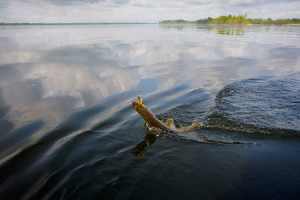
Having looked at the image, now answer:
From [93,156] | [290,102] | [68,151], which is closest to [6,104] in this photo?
[68,151]

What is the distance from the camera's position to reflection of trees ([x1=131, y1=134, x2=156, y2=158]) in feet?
16.8

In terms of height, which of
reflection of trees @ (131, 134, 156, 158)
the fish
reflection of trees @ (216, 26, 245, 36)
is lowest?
reflection of trees @ (131, 134, 156, 158)

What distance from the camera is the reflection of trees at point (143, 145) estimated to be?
16.8 feet

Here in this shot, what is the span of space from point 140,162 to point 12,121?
4925mm

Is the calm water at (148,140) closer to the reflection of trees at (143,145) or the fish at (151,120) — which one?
the reflection of trees at (143,145)

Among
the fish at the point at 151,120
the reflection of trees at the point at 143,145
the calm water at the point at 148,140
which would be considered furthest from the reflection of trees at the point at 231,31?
the reflection of trees at the point at 143,145

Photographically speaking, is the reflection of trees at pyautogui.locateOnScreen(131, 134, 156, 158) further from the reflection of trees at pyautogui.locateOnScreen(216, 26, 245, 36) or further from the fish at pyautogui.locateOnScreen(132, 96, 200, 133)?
the reflection of trees at pyautogui.locateOnScreen(216, 26, 245, 36)

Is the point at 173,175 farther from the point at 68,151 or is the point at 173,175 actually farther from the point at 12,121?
the point at 12,121

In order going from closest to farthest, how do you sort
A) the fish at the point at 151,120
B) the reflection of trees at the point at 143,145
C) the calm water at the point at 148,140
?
the calm water at the point at 148,140 → the reflection of trees at the point at 143,145 → the fish at the point at 151,120

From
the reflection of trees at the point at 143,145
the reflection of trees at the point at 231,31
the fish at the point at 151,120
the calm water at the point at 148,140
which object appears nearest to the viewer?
the calm water at the point at 148,140

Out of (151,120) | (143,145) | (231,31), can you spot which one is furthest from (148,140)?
(231,31)

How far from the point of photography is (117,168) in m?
4.55

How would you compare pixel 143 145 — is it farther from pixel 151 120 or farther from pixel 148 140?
pixel 151 120

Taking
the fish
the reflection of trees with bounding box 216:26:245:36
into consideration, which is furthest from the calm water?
the reflection of trees with bounding box 216:26:245:36
